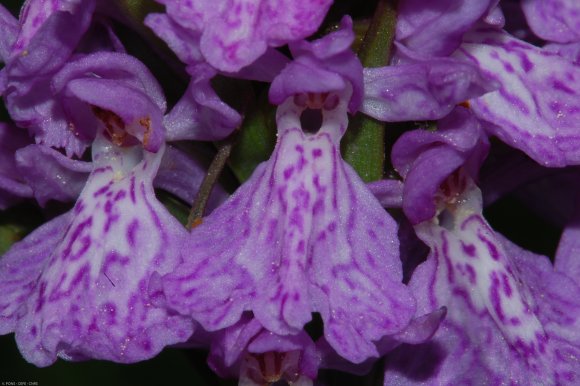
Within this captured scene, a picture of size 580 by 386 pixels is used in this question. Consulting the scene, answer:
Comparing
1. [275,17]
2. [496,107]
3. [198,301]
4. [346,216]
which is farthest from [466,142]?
[198,301]

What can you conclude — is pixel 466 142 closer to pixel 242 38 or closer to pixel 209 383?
pixel 242 38

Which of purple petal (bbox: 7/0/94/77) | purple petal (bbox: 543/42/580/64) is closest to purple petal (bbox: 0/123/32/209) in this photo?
purple petal (bbox: 7/0/94/77)

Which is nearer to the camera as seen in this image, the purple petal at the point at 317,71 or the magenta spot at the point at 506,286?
the purple petal at the point at 317,71

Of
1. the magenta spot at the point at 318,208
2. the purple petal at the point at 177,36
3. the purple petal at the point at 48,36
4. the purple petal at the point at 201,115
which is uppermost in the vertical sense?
the purple petal at the point at 177,36

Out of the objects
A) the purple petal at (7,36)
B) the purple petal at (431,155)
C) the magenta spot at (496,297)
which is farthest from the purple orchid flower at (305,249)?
the purple petal at (7,36)

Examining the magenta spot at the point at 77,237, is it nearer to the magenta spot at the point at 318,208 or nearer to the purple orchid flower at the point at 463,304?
the magenta spot at the point at 318,208

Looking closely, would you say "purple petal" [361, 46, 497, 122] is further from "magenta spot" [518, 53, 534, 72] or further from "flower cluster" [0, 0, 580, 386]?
Answer: "magenta spot" [518, 53, 534, 72]

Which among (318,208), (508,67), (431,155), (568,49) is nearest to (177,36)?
(318,208)

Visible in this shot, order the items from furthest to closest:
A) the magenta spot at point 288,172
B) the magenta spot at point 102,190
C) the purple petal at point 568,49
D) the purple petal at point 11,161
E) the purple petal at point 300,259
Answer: the purple petal at point 11,161, the purple petal at point 568,49, the magenta spot at point 102,190, the magenta spot at point 288,172, the purple petal at point 300,259

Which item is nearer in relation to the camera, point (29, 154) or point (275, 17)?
point (275, 17)
